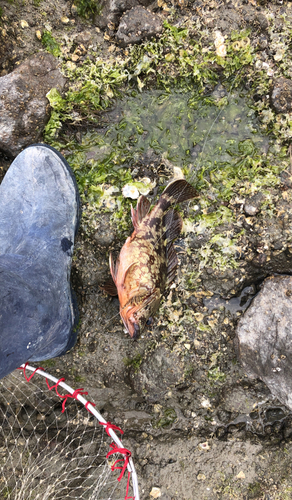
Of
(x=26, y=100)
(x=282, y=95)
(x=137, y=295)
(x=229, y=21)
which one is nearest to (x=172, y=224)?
(x=137, y=295)

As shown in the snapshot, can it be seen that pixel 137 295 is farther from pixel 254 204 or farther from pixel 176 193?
pixel 254 204

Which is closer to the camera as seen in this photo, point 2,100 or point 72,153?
point 2,100

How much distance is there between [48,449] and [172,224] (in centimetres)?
301

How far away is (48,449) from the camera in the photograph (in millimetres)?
3678

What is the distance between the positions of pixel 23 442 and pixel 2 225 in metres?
2.56

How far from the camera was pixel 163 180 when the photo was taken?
3.88m

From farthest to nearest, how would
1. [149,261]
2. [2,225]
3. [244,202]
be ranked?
1. [244,202]
2. [2,225]
3. [149,261]

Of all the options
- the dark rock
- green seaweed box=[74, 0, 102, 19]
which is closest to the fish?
the dark rock

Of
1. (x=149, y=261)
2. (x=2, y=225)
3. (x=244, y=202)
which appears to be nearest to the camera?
(x=149, y=261)

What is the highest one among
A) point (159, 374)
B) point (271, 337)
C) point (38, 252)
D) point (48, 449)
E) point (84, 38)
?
point (84, 38)

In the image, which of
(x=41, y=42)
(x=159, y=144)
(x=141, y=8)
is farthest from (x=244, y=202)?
(x=41, y=42)

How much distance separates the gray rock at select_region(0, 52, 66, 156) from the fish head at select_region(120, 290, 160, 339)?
7.70 ft

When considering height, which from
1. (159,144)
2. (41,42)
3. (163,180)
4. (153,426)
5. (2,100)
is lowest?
(153,426)

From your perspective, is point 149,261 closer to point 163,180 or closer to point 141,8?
point 163,180
